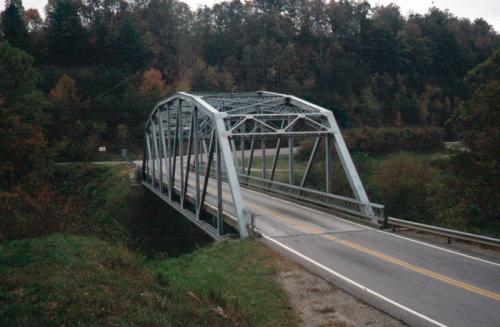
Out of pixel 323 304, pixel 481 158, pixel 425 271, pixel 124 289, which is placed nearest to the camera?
pixel 323 304

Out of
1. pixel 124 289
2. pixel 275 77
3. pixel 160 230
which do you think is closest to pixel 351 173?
pixel 124 289

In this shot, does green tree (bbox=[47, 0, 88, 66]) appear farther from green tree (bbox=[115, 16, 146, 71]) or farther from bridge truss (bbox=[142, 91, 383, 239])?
bridge truss (bbox=[142, 91, 383, 239])

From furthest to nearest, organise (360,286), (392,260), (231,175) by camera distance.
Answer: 1. (231,175)
2. (392,260)
3. (360,286)

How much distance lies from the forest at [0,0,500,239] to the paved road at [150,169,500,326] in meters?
10.6

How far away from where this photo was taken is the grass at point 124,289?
878 centimetres

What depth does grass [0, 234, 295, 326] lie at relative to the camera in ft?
28.8

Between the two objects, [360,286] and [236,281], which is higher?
[360,286]

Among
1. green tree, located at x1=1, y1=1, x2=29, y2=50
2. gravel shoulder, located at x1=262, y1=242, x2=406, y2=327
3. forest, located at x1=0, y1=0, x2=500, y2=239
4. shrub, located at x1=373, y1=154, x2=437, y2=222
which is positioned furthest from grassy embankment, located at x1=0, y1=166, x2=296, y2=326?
green tree, located at x1=1, y1=1, x2=29, y2=50

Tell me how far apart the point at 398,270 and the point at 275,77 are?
73294 mm

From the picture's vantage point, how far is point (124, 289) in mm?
10469

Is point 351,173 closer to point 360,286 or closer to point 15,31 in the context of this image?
point 360,286

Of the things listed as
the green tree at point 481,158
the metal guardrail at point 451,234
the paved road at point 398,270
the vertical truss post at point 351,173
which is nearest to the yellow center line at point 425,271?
the paved road at point 398,270

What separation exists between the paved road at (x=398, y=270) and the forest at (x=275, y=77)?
10641 mm

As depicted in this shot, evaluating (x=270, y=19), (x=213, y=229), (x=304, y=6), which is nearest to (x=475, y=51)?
(x=304, y=6)
